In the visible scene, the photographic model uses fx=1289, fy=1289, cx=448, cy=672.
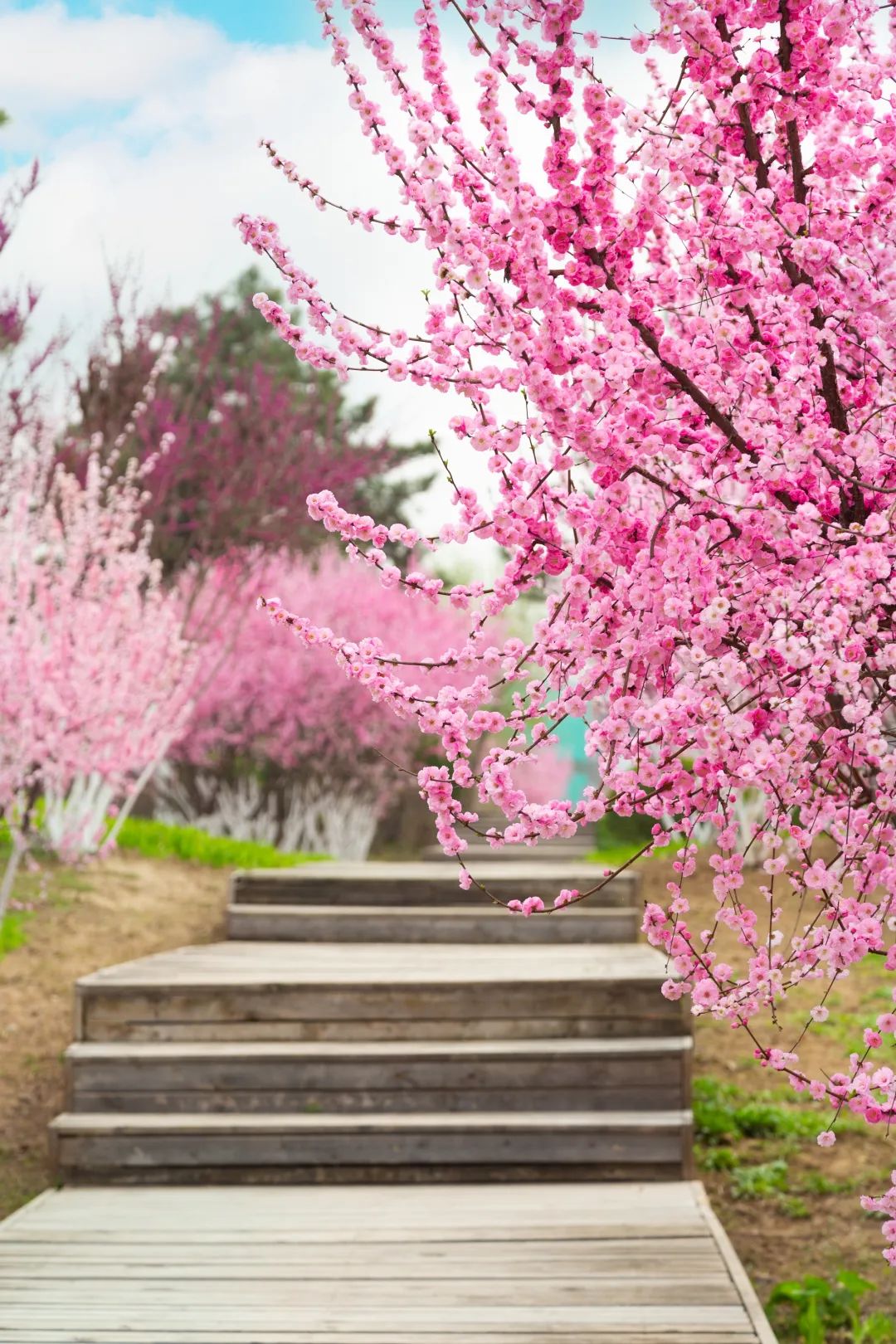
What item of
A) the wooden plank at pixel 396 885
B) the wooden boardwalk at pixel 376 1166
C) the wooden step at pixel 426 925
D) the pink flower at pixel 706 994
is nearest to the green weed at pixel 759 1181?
the wooden boardwalk at pixel 376 1166

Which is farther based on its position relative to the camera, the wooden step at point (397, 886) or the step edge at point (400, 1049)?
the wooden step at point (397, 886)

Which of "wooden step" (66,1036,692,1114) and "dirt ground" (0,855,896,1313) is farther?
"wooden step" (66,1036,692,1114)

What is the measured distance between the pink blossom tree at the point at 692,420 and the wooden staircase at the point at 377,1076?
209 cm

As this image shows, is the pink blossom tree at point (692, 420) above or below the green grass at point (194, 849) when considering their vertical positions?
above

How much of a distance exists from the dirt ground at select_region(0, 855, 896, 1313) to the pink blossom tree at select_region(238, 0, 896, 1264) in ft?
6.84

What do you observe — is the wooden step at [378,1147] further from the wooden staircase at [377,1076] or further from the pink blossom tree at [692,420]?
the pink blossom tree at [692,420]

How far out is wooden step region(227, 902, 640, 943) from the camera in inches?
211

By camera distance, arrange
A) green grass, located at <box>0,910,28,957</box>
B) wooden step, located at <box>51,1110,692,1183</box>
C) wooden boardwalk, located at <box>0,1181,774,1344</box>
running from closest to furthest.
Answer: wooden boardwalk, located at <box>0,1181,774,1344</box>
wooden step, located at <box>51,1110,692,1183</box>
green grass, located at <box>0,910,28,957</box>

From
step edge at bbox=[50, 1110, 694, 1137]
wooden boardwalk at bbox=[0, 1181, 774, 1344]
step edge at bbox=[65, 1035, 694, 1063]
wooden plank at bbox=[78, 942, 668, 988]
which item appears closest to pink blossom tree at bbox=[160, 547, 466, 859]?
wooden plank at bbox=[78, 942, 668, 988]

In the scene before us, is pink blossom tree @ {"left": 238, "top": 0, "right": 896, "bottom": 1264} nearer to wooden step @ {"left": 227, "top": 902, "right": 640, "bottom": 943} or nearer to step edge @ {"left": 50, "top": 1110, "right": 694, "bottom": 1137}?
step edge @ {"left": 50, "top": 1110, "right": 694, "bottom": 1137}

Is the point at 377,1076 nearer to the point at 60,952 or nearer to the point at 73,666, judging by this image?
the point at 60,952

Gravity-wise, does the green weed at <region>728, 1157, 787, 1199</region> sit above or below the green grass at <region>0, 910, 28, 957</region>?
below

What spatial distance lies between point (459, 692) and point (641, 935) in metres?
4.24

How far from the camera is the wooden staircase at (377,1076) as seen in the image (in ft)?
12.7
